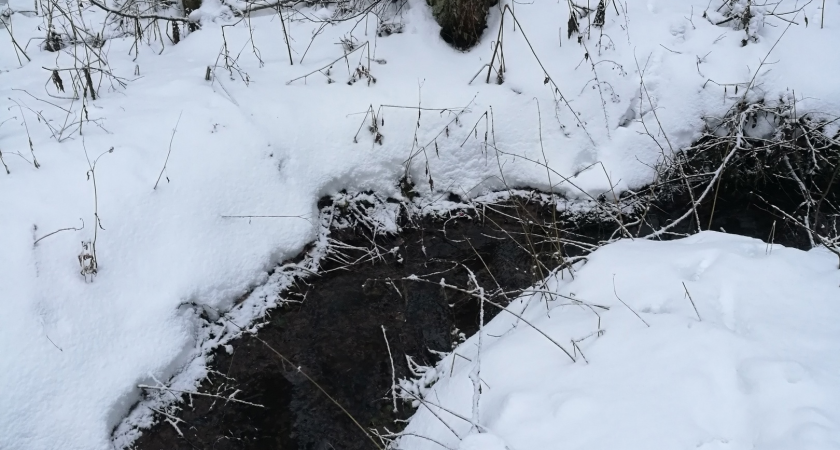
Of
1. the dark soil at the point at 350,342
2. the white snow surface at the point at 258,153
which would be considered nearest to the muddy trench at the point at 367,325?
the dark soil at the point at 350,342

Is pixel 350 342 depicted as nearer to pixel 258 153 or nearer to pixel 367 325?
pixel 367 325

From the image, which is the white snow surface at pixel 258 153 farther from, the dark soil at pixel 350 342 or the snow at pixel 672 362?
the dark soil at pixel 350 342

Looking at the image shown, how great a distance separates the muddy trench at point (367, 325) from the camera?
278 cm

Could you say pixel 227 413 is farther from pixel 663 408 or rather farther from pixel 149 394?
pixel 663 408

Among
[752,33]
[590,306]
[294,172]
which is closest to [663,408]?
[590,306]

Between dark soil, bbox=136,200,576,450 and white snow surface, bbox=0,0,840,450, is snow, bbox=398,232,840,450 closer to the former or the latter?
white snow surface, bbox=0,0,840,450

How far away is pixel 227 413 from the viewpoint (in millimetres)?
2844

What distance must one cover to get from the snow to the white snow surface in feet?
0.08

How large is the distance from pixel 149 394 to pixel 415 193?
2196 mm

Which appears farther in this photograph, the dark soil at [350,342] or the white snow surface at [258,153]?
the dark soil at [350,342]

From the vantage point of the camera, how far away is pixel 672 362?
1927 millimetres

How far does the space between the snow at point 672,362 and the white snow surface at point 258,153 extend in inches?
0.9

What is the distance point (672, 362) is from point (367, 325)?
1.87m

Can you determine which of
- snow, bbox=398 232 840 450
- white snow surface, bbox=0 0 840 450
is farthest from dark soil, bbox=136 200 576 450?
snow, bbox=398 232 840 450
